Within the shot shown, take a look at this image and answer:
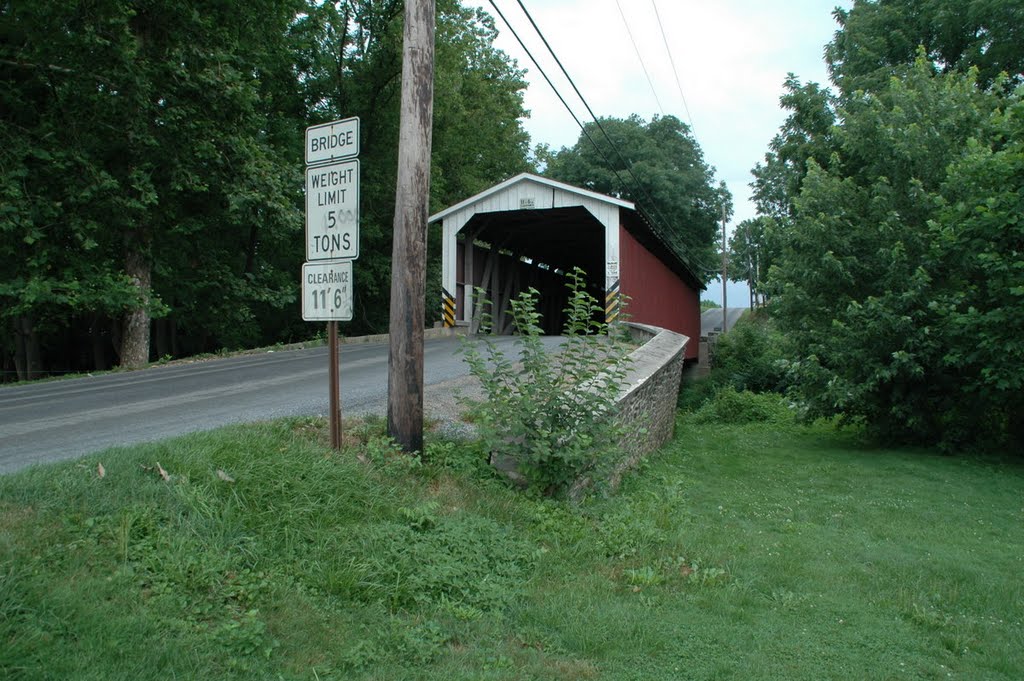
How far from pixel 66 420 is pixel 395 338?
3.49 meters

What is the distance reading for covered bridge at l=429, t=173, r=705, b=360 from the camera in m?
17.2

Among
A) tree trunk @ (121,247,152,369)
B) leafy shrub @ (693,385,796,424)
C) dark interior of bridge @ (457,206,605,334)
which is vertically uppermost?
dark interior of bridge @ (457,206,605,334)

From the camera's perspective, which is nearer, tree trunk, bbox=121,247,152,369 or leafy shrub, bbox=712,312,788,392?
tree trunk, bbox=121,247,152,369

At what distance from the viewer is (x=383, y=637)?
3.39 meters

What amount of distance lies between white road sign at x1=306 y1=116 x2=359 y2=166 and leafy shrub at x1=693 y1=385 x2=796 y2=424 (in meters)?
13.5

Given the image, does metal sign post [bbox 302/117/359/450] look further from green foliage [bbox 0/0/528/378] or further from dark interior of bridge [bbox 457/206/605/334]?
dark interior of bridge [bbox 457/206/605/334]

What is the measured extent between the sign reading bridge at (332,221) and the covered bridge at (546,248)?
8.54 metres

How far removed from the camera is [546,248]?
2534 centimetres

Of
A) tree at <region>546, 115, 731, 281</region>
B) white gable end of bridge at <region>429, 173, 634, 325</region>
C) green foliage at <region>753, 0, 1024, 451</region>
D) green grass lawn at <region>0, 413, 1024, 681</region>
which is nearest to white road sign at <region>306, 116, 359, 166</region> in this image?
green grass lawn at <region>0, 413, 1024, 681</region>

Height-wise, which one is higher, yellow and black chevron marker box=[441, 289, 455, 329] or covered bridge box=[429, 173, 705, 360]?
covered bridge box=[429, 173, 705, 360]

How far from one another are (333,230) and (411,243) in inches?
24.4

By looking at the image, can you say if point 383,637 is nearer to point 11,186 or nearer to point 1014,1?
point 11,186

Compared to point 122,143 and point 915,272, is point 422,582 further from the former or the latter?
point 122,143

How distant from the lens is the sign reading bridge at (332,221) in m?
5.14
